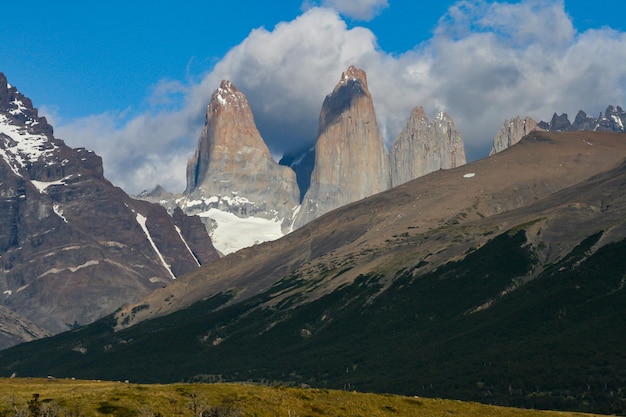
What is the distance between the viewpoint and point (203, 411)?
156 m

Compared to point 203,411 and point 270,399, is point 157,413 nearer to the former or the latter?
point 203,411

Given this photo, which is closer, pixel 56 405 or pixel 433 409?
pixel 56 405

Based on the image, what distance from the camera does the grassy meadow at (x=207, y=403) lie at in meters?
152

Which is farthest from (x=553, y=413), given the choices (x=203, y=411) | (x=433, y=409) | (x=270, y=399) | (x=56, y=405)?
(x=56, y=405)

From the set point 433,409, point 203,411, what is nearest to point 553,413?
point 433,409

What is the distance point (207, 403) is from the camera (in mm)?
162625

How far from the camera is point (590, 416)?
19238cm

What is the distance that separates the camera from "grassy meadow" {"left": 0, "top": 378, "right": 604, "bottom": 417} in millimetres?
152250

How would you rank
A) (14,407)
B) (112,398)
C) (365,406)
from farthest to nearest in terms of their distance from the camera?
(365,406) < (112,398) < (14,407)

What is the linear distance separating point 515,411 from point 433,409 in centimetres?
1556

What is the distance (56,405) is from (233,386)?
125ft

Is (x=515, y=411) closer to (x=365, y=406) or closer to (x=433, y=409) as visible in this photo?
(x=433, y=409)

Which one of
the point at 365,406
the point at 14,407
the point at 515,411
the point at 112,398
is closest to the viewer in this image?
the point at 14,407

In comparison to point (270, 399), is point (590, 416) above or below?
below
